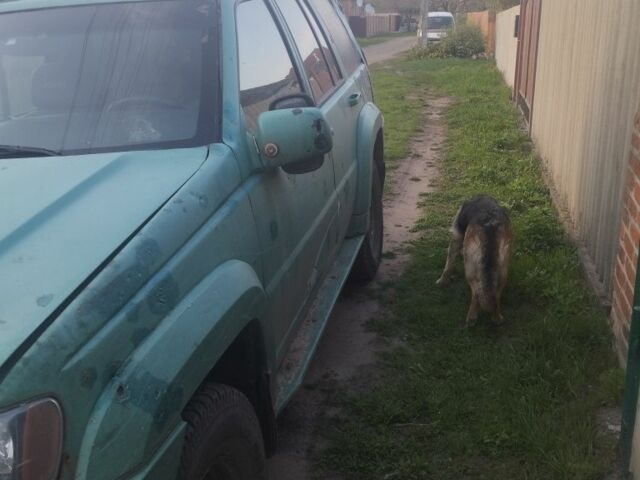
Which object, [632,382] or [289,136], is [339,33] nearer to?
[289,136]

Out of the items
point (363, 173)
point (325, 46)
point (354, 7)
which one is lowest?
point (354, 7)

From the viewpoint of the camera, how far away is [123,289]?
5.97 ft

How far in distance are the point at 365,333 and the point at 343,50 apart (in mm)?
2008

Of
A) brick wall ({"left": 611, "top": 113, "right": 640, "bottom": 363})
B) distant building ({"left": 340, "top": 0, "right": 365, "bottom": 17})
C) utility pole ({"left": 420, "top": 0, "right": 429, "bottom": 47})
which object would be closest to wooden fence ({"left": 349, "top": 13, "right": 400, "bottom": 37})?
distant building ({"left": 340, "top": 0, "right": 365, "bottom": 17})

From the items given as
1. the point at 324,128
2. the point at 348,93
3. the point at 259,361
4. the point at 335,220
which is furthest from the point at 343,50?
the point at 259,361

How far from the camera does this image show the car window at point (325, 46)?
4398 mm

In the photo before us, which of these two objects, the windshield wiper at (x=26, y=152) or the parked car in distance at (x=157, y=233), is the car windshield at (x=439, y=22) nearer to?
the parked car in distance at (x=157, y=233)

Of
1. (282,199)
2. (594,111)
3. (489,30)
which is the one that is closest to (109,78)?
(282,199)

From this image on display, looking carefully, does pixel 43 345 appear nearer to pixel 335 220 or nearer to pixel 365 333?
pixel 335 220

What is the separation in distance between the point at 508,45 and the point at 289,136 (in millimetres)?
14741

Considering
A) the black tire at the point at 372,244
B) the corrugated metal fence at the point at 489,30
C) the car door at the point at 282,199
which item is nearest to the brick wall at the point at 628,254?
the car door at the point at 282,199

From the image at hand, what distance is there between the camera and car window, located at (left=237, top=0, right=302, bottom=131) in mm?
2997

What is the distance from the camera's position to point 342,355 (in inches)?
173

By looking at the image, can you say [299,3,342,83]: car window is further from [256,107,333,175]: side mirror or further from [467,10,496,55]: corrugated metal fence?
[467,10,496,55]: corrugated metal fence
